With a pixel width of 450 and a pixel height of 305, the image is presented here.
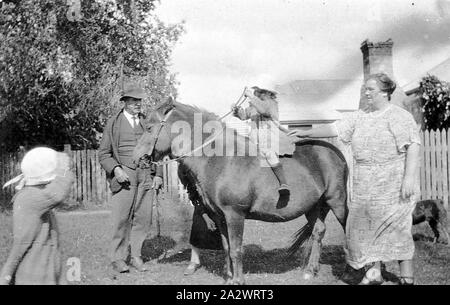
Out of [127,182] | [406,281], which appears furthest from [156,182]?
[406,281]

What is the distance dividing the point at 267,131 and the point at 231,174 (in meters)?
0.86

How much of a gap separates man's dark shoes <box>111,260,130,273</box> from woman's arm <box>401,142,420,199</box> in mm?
3779

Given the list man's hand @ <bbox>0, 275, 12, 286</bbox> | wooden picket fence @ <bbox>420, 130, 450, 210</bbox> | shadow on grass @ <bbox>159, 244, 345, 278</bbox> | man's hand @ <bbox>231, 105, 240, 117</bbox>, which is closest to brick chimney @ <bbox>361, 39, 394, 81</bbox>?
wooden picket fence @ <bbox>420, 130, 450, 210</bbox>

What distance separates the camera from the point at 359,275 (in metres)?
5.55

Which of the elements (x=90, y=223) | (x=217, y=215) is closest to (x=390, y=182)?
(x=217, y=215)

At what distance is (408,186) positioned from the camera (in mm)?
4371

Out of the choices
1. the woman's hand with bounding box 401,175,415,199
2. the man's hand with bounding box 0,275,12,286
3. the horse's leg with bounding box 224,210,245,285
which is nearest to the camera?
the man's hand with bounding box 0,275,12,286

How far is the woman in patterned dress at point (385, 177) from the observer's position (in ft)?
14.7

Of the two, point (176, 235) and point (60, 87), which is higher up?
point (60, 87)

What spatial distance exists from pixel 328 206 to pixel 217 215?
170 cm

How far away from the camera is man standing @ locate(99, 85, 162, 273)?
19.8 feet

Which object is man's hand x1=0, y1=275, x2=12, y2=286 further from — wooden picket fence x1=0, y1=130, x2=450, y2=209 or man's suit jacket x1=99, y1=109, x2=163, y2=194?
wooden picket fence x1=0, y1=130, x2=450, y2=209

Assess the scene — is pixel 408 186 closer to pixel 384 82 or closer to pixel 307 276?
pixel 384 82
